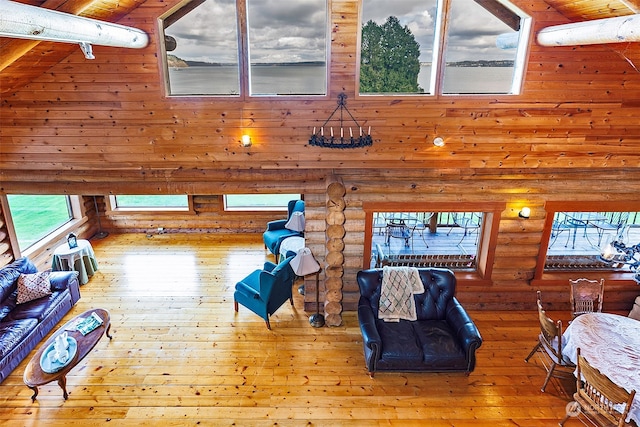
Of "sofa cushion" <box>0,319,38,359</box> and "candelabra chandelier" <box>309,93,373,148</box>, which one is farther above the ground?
"candelabra chandelier" <box>309,93,373,148</box>

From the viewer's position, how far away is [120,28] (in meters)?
3.97

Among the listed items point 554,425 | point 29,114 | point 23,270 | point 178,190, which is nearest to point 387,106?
point 178,190

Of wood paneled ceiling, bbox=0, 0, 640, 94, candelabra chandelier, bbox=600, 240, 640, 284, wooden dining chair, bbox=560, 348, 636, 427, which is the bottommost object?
wooden dining chair, bbox=560, 348, 636, 427

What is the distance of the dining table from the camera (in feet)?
12.4

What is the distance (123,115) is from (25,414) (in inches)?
142

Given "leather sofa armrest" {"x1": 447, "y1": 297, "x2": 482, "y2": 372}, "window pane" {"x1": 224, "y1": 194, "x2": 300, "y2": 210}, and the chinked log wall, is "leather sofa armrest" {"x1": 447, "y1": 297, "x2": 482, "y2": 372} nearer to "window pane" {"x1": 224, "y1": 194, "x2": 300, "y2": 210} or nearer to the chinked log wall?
the chinked log wall

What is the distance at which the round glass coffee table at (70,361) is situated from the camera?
4.25 metres

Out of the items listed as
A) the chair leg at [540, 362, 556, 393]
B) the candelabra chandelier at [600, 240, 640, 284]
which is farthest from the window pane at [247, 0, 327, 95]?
the chair leg at [540, 362, 556, 393]

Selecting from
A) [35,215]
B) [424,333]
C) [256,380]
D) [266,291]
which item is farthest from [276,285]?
[35,215]

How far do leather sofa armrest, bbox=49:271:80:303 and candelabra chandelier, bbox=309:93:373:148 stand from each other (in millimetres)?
4345

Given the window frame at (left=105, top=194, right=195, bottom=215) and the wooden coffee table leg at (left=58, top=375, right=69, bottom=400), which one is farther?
the window frame at (left=105, top=194, right=195, bottom=215)

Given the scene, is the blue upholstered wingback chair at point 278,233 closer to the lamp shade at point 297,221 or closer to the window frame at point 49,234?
the lamp shade at point 297,221

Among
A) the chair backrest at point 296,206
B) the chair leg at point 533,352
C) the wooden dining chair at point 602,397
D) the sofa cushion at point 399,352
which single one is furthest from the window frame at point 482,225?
the chair backrest at point 296,206

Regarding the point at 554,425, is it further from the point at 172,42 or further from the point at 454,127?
the point at 172,42
